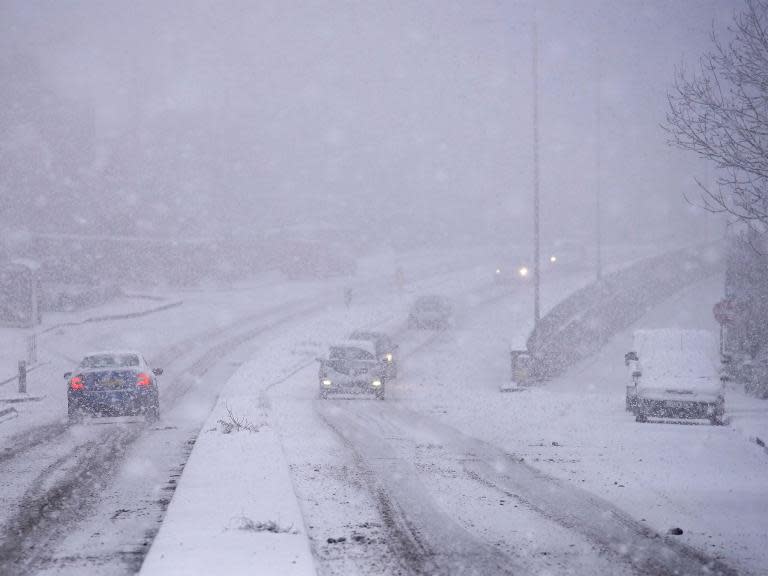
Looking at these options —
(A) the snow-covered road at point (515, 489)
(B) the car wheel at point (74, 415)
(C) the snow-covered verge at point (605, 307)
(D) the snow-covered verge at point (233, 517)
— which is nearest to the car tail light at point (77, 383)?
(B) the car wheel at point (74, 415)

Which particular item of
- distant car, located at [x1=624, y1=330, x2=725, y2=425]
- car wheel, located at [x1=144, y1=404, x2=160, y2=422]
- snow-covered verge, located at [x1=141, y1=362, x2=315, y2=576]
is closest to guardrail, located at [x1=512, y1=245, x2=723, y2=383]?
distant car, located at [x1=624, y1=330, x2=725, y2=425]

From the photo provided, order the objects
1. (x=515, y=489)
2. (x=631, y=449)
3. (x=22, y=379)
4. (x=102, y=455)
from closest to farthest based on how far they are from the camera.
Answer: (x=515, y=489) < (x=102, y=455) < (x=631, y=449) < (x=22, y=379)

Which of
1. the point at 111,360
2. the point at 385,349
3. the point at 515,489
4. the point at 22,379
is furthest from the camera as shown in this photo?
the point at 385,349

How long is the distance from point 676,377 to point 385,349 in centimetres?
1219

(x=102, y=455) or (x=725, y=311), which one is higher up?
(x=725, y=311)

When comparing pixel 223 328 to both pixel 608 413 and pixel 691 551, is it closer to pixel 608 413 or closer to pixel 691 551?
pixel 608 413

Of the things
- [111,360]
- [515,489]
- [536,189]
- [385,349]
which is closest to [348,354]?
[385,349]

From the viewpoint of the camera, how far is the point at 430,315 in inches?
1779

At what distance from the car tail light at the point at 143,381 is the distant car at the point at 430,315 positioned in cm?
2505

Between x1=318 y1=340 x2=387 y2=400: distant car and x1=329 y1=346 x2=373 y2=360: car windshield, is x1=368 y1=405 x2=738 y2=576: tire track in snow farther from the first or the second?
x1=329 y1=346 x2=373 y2=360: car windshield

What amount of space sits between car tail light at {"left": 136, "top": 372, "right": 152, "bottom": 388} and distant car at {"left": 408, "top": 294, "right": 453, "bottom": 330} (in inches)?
986

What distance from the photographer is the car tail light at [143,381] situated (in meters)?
20.8

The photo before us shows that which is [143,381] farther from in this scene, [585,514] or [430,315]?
[430,315]

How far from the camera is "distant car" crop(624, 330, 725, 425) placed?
22422mm
